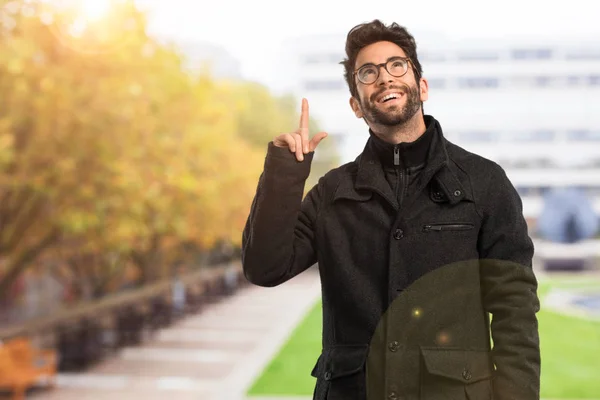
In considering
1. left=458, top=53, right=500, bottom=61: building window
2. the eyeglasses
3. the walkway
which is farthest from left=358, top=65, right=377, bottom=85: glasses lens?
left=458, top=53, right=500, bottom=61: building window

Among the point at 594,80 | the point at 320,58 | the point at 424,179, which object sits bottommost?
the point at 424,179

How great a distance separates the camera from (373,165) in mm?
1765

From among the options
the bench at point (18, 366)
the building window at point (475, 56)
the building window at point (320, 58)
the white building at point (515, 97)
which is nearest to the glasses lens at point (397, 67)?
the bench at point (18, 366)

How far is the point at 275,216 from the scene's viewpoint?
168 cm

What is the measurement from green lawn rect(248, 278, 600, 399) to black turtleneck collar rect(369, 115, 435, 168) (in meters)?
7.11

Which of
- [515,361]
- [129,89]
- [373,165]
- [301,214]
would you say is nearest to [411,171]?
[373,165]

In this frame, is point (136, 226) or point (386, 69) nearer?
point (386, 69)

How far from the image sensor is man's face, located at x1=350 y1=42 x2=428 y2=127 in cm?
173

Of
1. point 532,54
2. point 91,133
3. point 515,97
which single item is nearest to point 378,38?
point 91,133

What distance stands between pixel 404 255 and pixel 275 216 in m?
0.29

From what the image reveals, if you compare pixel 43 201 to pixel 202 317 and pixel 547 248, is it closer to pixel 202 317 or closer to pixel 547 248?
pixel 202 317

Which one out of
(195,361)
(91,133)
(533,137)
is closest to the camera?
(91,133)

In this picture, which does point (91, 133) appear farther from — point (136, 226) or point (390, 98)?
point (390, 98)

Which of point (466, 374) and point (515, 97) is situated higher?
point (515, 97)
